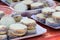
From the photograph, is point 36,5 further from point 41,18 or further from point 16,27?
point 16,27

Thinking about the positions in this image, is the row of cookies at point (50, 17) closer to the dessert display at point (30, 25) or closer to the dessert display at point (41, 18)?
the dessert display at point (41, 18)

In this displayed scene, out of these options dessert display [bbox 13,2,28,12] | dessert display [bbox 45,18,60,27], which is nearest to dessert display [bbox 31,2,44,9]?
dessert display [bbox 13,2,28,12]

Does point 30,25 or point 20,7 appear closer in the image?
point 30,25

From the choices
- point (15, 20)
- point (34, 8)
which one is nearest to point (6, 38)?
point (15, 20)

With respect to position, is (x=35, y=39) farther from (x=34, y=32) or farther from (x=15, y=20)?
(x=15, y=20)

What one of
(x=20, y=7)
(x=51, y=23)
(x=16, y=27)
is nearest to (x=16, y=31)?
(x=16, y=27)

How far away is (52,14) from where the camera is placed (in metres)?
1.03

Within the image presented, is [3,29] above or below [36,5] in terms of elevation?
below

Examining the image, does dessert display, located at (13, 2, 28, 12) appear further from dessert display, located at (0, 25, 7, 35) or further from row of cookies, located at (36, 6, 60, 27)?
dessert display, located at (0, 25, 7, 35)

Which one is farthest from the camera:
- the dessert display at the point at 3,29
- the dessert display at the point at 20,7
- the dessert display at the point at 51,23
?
the dessert display at the point at 20,7

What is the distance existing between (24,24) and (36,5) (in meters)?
0.33

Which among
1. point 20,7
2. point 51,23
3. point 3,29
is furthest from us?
point 20,7

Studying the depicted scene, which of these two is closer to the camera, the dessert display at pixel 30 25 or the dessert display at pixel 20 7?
the dessert display at pixel 30 25

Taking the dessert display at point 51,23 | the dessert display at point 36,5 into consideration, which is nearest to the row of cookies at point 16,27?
the dessert display at point 51,23
